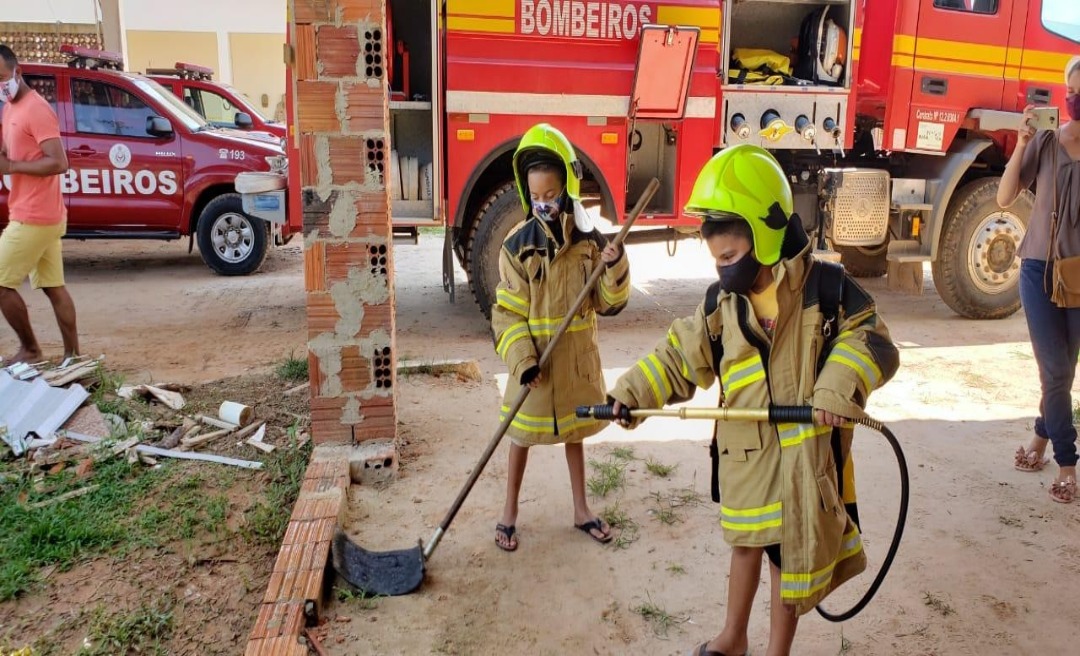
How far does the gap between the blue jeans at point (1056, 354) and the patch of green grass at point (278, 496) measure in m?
3.74

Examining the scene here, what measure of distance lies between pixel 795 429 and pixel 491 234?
15.6ft

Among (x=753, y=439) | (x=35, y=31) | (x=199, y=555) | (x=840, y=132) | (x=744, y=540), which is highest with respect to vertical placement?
(x=35, y=31)

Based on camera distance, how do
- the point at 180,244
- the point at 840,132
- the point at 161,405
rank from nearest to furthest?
the point at 161,405, the point at 840,132, the point at 180,244

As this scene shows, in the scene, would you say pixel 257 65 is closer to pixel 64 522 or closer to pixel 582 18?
pixel 582 18

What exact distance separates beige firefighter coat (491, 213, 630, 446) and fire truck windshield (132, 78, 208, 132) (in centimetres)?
720

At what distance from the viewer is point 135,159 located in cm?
922

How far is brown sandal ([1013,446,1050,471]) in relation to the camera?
179 inches

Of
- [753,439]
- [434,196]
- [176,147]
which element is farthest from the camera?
[176,147]

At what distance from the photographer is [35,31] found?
607 inches

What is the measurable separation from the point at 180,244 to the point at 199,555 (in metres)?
9.41

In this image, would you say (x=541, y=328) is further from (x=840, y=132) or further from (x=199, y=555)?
(x=840, y=132)

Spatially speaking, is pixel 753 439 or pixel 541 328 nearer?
pixel 753 439

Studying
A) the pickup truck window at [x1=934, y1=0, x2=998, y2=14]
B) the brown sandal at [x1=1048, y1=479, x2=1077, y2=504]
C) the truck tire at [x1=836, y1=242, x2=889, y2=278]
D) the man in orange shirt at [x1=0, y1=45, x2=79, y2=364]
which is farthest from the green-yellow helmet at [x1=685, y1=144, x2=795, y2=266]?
the truck tire at [x1=836, y1=242, x2=889, y2=278]

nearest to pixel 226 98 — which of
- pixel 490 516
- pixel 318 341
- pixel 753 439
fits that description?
pixel 318 341
